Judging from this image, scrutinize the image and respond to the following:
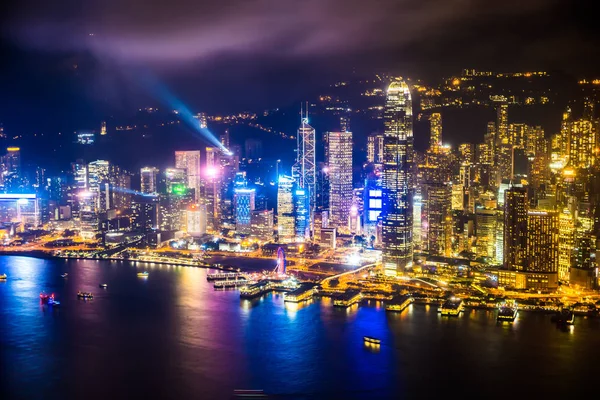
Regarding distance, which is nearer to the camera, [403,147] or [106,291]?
[106,291]

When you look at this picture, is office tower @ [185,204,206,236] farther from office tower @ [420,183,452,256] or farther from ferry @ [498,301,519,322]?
ferry @ [498,301,519,322]

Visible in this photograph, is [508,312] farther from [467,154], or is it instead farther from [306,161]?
[306,161]

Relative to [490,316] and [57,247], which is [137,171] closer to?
[57,247]

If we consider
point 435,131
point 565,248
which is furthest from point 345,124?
point 565,248

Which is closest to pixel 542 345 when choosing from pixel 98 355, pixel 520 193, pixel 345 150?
pixel 520 193

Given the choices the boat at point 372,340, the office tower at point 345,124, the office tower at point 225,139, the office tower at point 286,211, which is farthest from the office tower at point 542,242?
the office tower at point 225,139

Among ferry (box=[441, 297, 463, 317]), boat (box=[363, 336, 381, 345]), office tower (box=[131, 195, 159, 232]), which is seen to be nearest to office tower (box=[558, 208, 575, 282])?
ferry (box=[441, 297, 463, 317])

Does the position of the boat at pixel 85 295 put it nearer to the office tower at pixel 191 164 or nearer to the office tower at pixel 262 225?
the office tower at pixel 262 225
